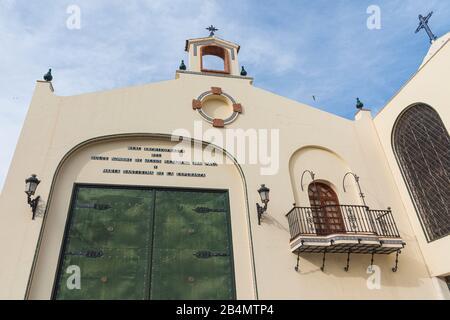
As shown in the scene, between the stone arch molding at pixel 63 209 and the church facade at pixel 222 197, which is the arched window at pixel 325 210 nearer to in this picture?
the church facade at pixel 222 197

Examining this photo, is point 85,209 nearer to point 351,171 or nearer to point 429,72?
point 351,171

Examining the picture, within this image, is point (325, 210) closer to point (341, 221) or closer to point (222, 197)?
point (341, 221)

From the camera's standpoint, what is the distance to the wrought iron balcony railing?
971cm

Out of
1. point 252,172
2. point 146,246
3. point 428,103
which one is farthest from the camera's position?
point 252,172

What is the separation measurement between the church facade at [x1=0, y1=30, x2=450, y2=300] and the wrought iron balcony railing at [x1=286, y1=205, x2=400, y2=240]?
0.14ft

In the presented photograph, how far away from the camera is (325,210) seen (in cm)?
1058

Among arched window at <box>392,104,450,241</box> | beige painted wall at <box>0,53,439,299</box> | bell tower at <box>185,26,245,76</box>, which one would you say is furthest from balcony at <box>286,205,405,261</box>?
bell tower at <box>185,26,245,76</box>

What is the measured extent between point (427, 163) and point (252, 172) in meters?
5.21

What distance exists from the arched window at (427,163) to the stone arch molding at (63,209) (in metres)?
5.31

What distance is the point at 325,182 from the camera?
36.6 ft

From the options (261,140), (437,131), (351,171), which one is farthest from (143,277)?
(437,131)

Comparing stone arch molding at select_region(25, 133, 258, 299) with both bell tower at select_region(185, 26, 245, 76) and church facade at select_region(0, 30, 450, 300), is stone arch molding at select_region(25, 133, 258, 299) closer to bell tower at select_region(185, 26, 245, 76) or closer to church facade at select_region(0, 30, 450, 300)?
church facade at select_region(0, 30, 450, 300)

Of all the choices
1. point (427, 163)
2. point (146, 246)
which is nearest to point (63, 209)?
point (146, 246)

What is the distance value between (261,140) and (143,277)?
5500mm
